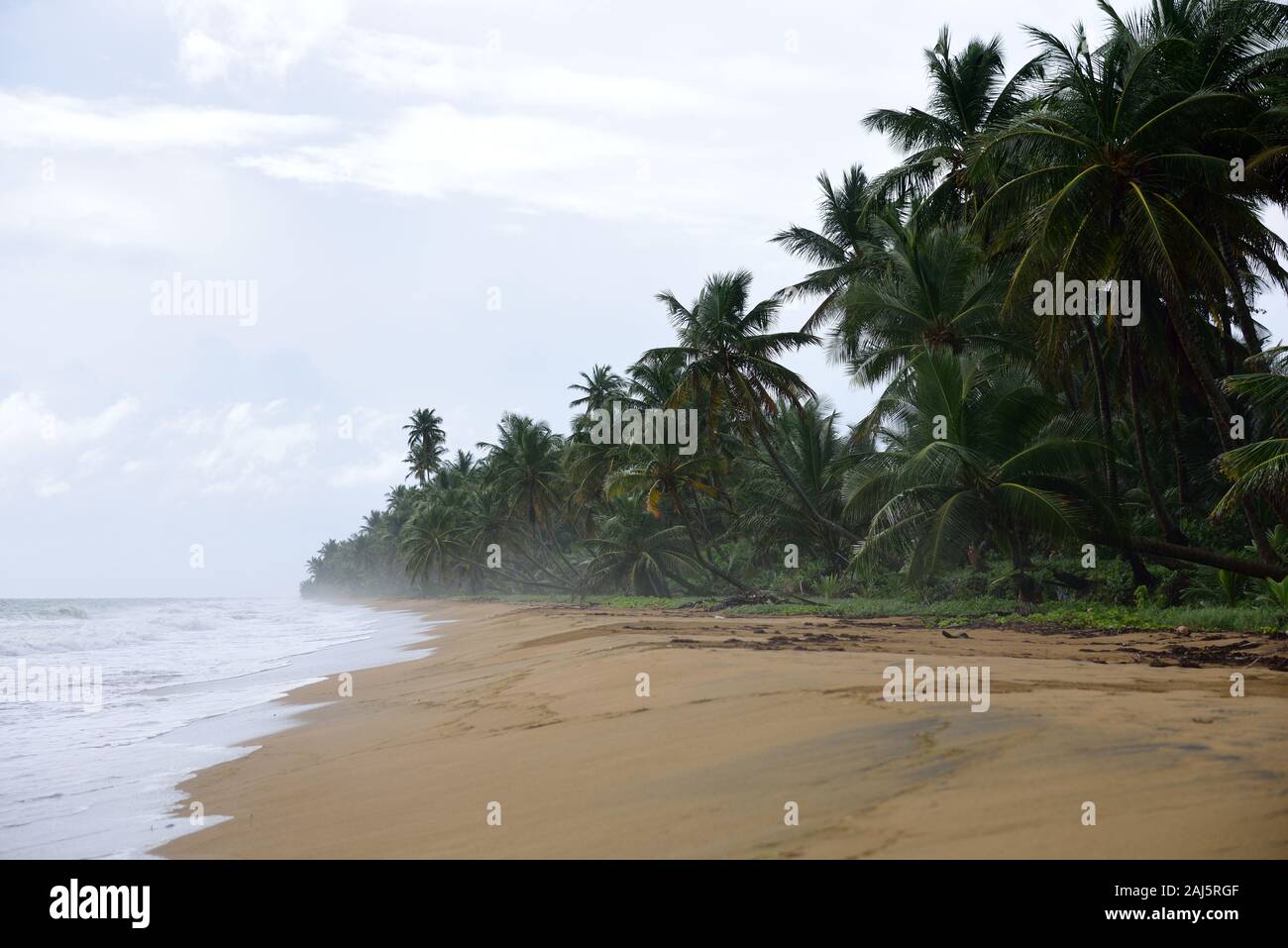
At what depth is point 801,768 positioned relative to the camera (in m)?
4.99

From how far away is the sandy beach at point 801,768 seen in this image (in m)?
3.83

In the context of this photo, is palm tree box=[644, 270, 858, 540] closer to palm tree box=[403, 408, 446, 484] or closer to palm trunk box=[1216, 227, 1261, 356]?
palm trunk box=[1216, 227, 1261, 356]

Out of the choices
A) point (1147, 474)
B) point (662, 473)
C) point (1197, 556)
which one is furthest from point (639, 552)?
point (1197, 556)

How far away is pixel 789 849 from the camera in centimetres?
380

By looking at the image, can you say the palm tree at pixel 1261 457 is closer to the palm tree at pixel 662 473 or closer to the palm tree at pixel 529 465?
the palm tree at pixel 662 473

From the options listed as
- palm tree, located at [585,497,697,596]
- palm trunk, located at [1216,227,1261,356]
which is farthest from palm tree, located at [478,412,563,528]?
palm trunk, located at [1216,227,1261,356]

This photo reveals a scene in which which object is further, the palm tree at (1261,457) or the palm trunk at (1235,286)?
the palm trunk at (1235,286)

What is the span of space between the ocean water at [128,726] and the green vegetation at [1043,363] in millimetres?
10975

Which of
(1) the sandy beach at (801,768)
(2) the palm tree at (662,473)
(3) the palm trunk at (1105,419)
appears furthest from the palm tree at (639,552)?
(1) the sandy beach at (801,768)

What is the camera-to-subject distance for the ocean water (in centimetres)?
615

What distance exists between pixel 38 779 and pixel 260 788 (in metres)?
2.72

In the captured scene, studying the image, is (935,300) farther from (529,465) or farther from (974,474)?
(529,465)

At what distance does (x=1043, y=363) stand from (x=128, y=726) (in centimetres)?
1807

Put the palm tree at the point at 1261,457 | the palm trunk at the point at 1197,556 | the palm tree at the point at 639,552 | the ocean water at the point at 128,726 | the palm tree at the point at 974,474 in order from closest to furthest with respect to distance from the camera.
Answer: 1. the ocean water at the point at 128,726
2. the palm tree at the point at 1261,457
3. the palm trunk at the point at 1197,556
4. the palm tree at the point at 974,474
5. the palm tree at the point at 639,552
